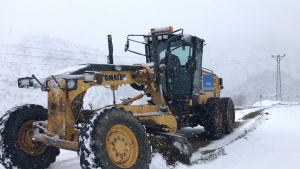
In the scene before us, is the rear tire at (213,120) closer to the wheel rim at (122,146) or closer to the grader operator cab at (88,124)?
the grader operator cab at (88,124)

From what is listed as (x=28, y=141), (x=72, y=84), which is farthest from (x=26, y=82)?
(x=72, y=84)

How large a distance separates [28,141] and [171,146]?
2430 millimetres

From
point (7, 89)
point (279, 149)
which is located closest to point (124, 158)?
point (279, 149)

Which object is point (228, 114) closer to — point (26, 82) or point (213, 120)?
point (213, 120)

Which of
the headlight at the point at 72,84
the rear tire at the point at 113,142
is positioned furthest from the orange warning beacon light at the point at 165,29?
the headlight at the point at 72,84

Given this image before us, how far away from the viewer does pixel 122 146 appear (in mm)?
4125

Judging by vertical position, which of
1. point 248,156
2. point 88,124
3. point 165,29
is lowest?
point 248,156

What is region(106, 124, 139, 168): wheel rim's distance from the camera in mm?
3982

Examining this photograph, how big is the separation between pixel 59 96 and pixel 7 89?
884 inches

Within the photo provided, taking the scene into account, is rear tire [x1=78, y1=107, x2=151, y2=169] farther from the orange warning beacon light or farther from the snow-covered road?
the orange warning beacon light

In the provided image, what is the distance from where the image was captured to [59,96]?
4246mm

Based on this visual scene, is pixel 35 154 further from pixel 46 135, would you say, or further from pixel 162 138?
pixel 162 138

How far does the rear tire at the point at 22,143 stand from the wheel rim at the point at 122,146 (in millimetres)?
1594

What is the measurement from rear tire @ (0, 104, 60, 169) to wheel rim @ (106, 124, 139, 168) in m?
1.59
